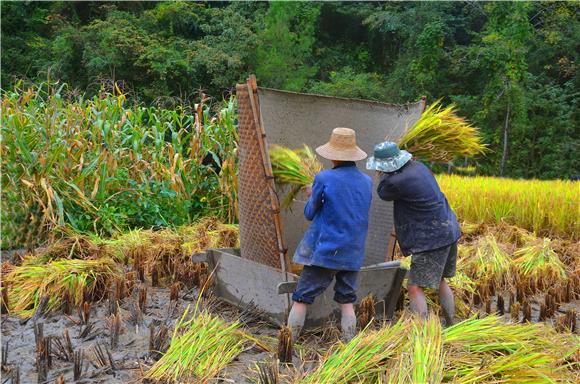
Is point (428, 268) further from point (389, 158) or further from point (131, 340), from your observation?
point (131, 340)

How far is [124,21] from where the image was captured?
16.8 m

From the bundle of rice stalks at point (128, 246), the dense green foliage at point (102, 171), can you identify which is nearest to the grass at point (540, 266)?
the dense green foliage at point (102, 171)

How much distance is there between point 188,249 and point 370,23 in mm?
16572

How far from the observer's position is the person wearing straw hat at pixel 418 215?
3797 mm

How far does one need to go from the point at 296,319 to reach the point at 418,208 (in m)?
0.98

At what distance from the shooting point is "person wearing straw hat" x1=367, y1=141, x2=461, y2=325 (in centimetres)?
380

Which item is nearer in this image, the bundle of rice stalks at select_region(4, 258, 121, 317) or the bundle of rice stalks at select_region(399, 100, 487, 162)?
the bundle of rice stalks at select_region(4, 258, 121, 317)

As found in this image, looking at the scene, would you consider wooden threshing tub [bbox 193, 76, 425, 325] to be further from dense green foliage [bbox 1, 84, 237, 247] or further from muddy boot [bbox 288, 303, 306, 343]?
dense green foliage [bbox 1, 84, 237, 247]

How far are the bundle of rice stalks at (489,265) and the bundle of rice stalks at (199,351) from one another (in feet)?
7.57

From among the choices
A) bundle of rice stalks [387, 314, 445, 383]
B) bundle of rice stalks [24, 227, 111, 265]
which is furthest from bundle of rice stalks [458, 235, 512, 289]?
bundle of rice stalks [24, 227, 111, 265]

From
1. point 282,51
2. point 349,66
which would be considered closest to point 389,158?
point 282,51

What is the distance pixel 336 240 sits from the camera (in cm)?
356

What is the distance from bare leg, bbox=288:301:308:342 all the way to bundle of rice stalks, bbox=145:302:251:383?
255mm

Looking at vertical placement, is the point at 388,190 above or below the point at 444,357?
above
